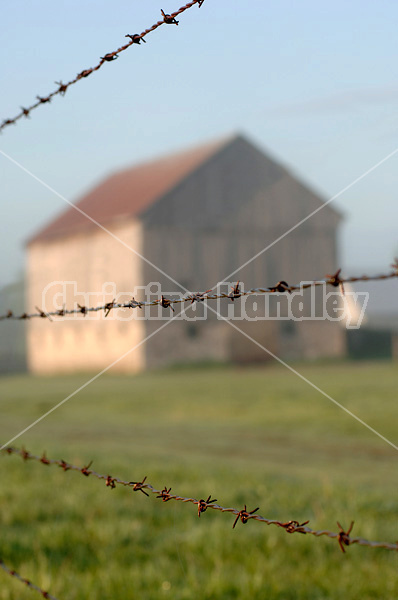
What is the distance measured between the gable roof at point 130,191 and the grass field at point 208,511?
68.1ft

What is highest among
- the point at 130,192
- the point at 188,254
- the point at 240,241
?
the point at 130,192

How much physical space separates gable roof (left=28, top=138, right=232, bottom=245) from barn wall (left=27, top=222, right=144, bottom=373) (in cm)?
82

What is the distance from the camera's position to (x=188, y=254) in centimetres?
3856

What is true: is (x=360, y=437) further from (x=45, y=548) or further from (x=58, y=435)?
(x=45, y=548)

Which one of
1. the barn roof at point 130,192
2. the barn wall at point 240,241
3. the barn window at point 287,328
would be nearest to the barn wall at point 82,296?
the barn roof at point 130,192

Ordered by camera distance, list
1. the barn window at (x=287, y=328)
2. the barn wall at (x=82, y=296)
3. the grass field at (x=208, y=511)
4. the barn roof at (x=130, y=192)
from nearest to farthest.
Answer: the grass field at (x=208, y=511)
the barn wall at (x=82, y=296)
the barn roof at (x=130, y=192)
the barn window at (x=287, y=328)

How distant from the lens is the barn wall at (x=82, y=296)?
38.6 meters

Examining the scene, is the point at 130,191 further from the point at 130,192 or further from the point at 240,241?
the point at 240,241

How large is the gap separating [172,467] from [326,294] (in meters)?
33.7

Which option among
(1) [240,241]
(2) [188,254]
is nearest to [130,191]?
(2) [188,254]

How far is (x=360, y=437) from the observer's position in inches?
611

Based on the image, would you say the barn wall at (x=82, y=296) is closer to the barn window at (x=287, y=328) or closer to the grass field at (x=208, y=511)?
the barn window at (x=287, y=328)

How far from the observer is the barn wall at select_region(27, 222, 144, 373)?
127 ft

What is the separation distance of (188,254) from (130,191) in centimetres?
674
